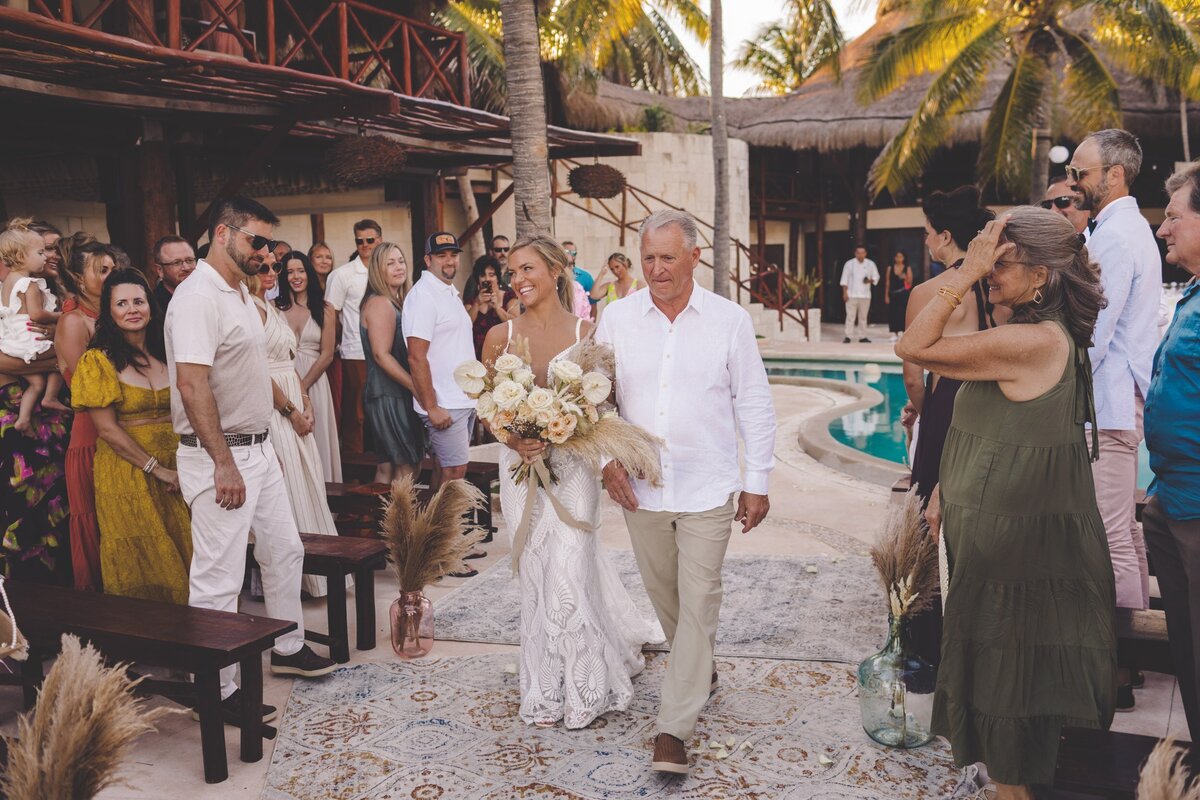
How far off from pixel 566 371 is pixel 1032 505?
1.76 meters

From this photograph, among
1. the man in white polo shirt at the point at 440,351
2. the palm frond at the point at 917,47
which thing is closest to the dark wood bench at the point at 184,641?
the man in white polo shirt at the point at 440,351

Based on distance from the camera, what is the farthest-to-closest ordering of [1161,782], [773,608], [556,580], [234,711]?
1. [773,608]
2. [556,580]
3. [234,711]
4. [1161,782]

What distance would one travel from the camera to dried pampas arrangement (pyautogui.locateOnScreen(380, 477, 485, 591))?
488cm

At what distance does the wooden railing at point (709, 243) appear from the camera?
20.5 m

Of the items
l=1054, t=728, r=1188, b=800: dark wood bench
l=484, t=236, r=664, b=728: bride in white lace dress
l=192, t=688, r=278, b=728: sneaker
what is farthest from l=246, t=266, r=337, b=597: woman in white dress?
l=1054, t=728, r=1188, b=800: dark wood bench

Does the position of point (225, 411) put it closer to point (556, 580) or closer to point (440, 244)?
point (556, 580)

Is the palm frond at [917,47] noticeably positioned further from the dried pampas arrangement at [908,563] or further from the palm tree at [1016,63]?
the dried pampas arrangement at [908,563]

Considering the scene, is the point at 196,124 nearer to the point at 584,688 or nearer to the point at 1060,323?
the point at 584,688

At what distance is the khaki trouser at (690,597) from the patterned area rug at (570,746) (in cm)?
28

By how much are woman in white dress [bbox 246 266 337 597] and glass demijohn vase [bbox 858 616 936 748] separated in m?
3.31

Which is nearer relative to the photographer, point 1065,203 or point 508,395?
point 508,395

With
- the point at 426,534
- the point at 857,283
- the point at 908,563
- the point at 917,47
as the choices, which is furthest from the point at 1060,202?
the point at 857,283

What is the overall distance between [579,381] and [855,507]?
14.9 feet

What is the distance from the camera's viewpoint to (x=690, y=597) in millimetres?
3771
